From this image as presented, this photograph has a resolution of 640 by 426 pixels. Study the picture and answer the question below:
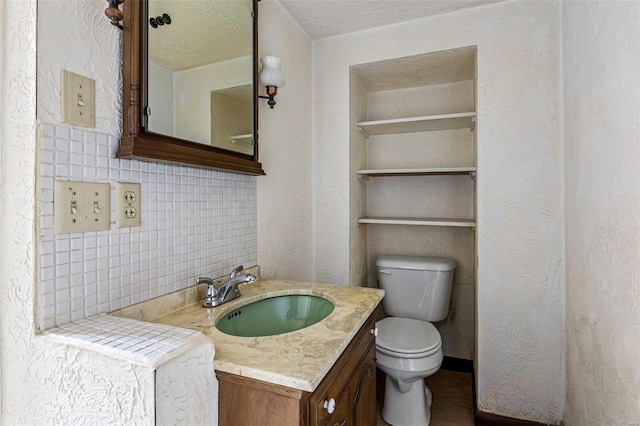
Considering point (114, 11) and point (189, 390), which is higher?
point (114, 11)

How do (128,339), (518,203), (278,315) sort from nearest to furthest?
(128,339), (278,315), (518,203)

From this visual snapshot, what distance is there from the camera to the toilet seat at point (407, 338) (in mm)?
1541

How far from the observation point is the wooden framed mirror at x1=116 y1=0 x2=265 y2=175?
817 mm

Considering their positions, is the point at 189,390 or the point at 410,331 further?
the point at 410,331

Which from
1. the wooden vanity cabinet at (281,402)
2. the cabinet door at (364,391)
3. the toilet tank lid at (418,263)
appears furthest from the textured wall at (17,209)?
the toilet tank lid at (418,263)

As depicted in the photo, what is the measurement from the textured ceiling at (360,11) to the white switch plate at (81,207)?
→ 133 centimetres

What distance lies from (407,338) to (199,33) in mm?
1639

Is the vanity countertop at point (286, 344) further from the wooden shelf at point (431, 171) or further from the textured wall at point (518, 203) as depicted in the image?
the wooden shelf at point (431, 171)

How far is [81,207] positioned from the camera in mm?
727

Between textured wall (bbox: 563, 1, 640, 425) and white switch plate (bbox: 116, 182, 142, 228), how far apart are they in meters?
1.28

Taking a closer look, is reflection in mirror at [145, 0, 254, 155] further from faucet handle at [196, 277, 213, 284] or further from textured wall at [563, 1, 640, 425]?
textured wall at [563, 1, 640, 425]

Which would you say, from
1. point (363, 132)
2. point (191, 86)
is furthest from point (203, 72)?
point (363, 132)

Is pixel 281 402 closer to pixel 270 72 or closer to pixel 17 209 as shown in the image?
pixel 17 209

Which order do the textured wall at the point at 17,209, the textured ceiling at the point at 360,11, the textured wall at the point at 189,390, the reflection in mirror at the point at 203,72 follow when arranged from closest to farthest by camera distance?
the textured wall at the point at 189,390 → the textured wall at the point at 17,209 → the reflection in mirror at the point at 203,72 → the textured ceiling at the point at 360,11
